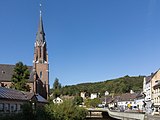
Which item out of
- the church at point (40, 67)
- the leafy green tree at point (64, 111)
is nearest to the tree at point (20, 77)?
the church at point (40, 67)

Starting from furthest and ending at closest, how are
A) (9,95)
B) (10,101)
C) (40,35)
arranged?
(40,35)
(9,95)
(10,101)

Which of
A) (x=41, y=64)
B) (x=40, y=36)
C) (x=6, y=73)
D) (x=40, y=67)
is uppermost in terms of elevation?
(x=40, y=36)

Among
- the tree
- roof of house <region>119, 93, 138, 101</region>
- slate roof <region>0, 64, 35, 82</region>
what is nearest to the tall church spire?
slate roof <region>0, 64, 35, 82</region>

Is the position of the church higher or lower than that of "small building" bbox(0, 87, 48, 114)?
higher

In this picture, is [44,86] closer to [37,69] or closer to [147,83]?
[37,69]

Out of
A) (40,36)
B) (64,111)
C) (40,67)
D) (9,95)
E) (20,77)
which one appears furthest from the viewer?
(40,36)

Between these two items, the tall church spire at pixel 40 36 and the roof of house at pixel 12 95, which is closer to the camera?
the roof of house at pixel 12 95

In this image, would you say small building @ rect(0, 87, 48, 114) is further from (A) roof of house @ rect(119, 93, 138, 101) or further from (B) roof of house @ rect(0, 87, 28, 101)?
(A) roof of house @ rect(119, 93, 138, 101)

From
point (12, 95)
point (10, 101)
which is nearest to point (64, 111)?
point (12, 95)

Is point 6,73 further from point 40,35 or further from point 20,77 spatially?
point 20,77

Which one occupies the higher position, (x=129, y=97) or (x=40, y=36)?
(x=40, y=36)

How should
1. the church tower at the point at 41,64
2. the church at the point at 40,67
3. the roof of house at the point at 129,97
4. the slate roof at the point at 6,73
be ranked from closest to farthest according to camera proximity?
the slate roof at the point at 6,73 < the church at the point at 40,67 < the church tower at the point at 41,64 < the roof of house at the point at 129,97

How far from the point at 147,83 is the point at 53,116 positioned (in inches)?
2858

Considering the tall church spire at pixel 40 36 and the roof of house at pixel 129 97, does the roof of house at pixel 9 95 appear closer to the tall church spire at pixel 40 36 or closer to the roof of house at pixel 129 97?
the tall church spire at pixel 40 36
